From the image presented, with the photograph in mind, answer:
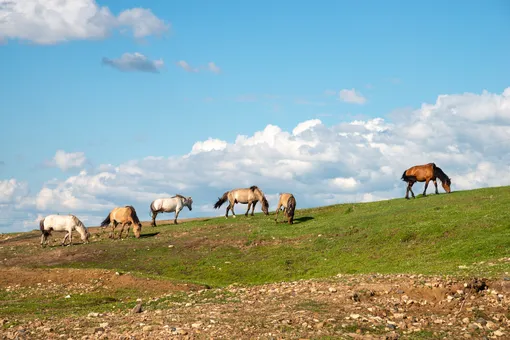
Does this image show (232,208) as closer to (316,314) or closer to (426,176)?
(426,176)

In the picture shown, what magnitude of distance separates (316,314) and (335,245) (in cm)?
1870

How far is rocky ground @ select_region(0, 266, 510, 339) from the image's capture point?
13.7m

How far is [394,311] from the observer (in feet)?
50.2

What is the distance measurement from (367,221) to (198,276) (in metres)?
10.7

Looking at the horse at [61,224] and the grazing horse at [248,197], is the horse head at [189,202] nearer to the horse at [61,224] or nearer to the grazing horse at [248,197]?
the grazing horse at [248,197]

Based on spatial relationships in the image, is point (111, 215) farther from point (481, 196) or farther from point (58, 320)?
point (58, 320)

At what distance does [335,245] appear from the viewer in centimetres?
3309

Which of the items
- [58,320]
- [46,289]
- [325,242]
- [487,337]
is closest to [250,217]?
[325,242]

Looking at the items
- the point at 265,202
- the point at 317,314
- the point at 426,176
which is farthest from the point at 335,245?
the point at 317,314

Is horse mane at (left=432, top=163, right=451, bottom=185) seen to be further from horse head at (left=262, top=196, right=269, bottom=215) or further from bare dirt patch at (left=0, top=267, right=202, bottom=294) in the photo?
bare dirt patch at (left=0, top=267, right=202, bottom=294)

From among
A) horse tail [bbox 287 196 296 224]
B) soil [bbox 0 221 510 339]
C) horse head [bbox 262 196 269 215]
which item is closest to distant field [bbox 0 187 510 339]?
soil [bbox 0 221 510 339]

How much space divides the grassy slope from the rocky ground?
5.52 m

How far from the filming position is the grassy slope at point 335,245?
28.1 metres

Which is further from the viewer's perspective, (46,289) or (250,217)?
(250,217)
